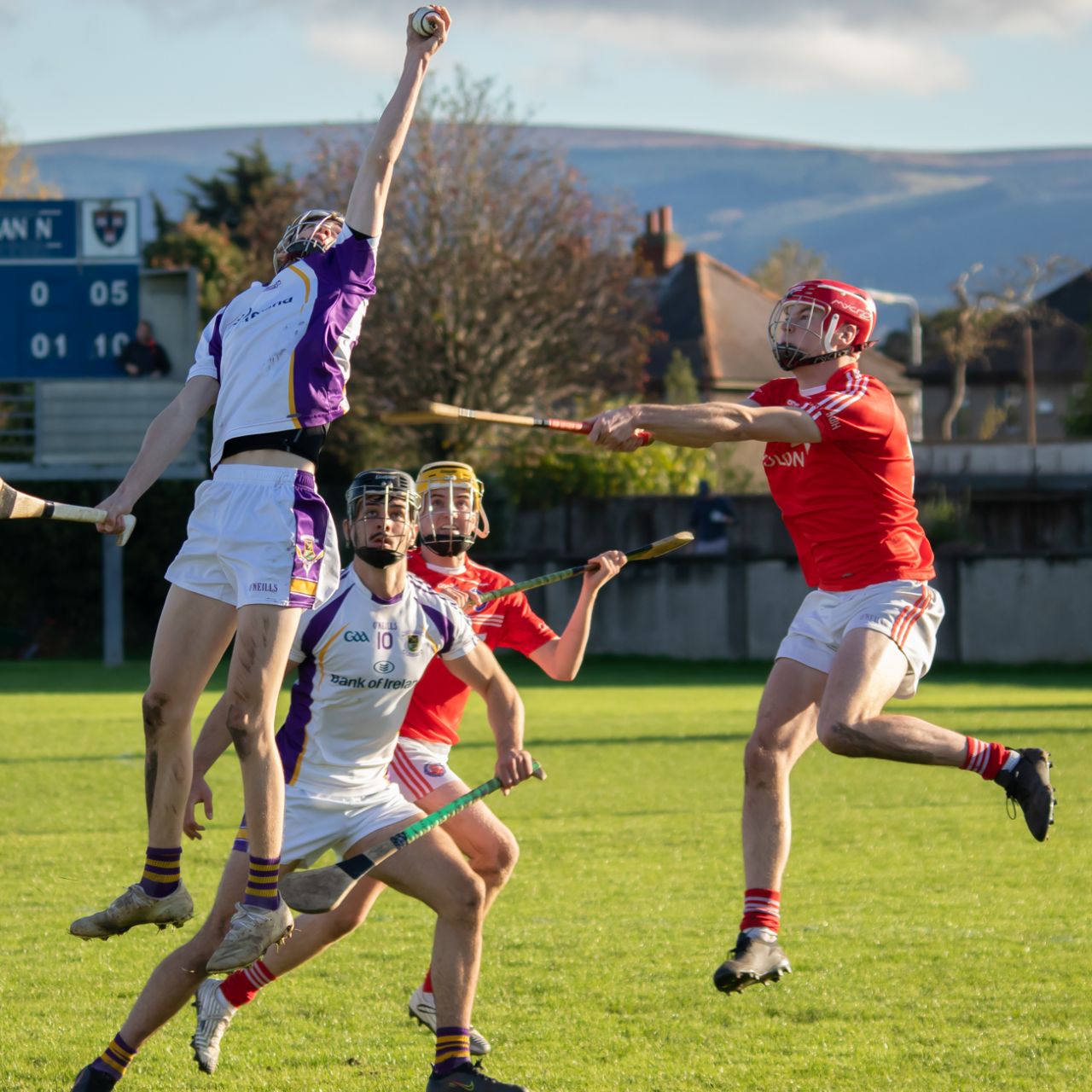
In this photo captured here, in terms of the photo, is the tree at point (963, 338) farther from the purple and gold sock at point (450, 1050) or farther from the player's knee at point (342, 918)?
the purple and gold sock at point (450, 1050)

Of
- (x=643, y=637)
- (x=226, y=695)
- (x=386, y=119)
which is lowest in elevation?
(x=643, y=637)

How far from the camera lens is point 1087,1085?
6008mm

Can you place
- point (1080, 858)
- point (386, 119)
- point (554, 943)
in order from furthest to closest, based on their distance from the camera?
1. point (1080, 858)
2. point (554, 943)
3. point (386, 119)

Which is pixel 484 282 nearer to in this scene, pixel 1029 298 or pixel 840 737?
pixel 840 737

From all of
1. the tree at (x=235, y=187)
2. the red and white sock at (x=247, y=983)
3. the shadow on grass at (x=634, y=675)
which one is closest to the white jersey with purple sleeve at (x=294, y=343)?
the red and white sock at (x=247, y=983)

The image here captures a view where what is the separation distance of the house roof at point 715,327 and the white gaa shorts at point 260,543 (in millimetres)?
42051

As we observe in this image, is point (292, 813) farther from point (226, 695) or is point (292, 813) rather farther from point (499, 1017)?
point (499, 1017)

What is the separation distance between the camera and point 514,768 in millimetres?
5844

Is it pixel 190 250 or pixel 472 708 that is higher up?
pixel 190 250

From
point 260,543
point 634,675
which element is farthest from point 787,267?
point 260,543

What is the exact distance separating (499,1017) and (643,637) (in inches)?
880

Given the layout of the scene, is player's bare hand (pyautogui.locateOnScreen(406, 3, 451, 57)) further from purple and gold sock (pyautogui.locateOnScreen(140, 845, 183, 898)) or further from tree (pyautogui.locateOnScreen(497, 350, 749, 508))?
tree (pyautogui.locateOnScreen(497, 350, 749, 508))

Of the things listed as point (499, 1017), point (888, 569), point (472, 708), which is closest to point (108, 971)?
point (499, 1017)

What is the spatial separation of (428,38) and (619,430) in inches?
62.5
